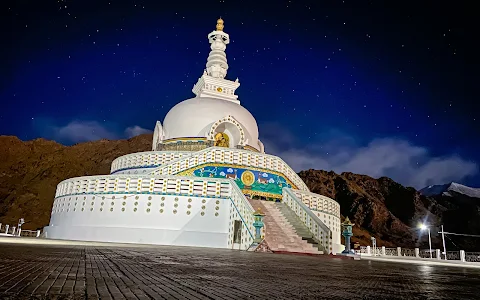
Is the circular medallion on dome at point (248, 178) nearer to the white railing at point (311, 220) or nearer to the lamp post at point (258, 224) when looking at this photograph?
the white railing at point (311, 220)

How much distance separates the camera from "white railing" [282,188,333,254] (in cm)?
1501

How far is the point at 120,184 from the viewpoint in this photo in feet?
59.1

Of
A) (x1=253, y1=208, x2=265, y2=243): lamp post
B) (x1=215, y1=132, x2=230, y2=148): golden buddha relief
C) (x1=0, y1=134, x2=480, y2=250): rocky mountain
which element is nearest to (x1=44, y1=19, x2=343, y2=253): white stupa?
(x1=253, y1=208, x2=265, y2=243): lamp post

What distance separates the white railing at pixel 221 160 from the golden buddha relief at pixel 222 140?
5527mm

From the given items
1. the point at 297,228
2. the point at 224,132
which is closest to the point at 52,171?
the point at 224,132

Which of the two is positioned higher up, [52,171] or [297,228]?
[52,171]

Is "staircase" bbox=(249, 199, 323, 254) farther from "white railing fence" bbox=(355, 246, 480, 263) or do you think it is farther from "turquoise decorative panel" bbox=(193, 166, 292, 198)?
"white railing fence" bbox=(355, 246, 480, 263)

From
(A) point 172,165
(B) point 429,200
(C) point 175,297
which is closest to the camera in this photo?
(C) point 175,297

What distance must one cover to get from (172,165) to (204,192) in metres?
3.98

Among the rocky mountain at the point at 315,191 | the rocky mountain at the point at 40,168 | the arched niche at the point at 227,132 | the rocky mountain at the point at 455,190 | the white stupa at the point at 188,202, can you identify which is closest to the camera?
the white stupa at the point at 188,202

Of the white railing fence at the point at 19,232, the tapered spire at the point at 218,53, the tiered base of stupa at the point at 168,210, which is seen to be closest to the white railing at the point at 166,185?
the tiered base of stupa at the point at 168,210

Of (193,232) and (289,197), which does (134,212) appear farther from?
(289,197)

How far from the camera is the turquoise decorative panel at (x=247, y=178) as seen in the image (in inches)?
813

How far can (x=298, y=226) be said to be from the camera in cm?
1702
